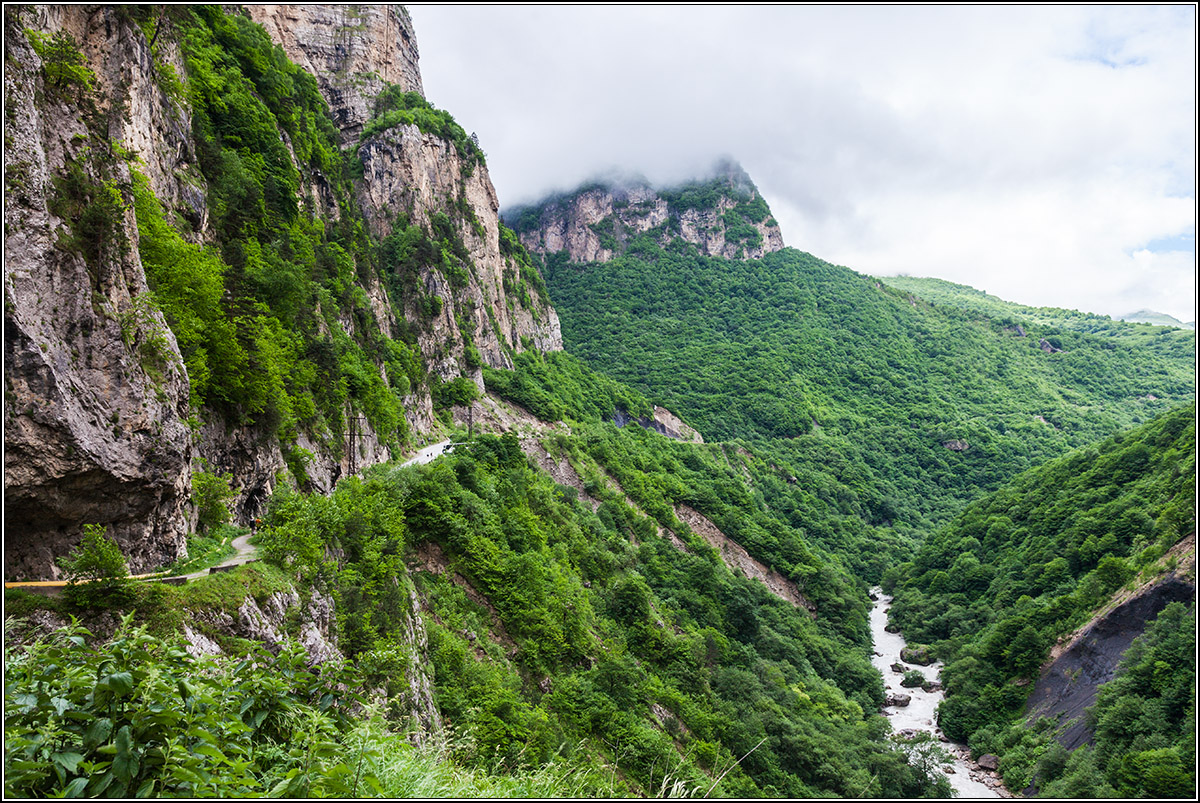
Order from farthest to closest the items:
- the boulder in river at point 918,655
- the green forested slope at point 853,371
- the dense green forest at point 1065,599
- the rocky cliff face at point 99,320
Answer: the green forested slope at point 853,371
the boulder in river at point 918,655
the dense green forest at point 1065,599
the rocky cliff face at point 99,320

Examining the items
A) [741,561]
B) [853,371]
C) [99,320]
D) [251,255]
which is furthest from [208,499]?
[853,371]

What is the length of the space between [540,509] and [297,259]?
1949 centimetres

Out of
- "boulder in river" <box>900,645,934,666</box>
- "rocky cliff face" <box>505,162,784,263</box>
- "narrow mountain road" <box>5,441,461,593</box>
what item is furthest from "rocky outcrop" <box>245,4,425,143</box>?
"rocky cliff face" <box>505,162,784,263</box>

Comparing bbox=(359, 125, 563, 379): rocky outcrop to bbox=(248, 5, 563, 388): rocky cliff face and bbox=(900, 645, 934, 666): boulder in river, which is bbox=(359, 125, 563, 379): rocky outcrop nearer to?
bbox=(248, 5, 563, 388): rocky cliff face

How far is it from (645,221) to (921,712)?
154m

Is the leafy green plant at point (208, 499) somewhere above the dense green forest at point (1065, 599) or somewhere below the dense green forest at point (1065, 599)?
above

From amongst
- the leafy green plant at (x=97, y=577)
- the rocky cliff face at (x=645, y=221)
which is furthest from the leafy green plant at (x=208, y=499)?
the rocky cliff face at (x=645, y=221)

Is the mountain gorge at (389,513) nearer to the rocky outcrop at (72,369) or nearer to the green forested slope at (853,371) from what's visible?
the rocky outcrop at (72,369)

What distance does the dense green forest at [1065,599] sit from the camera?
2947cm

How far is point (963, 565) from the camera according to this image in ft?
197

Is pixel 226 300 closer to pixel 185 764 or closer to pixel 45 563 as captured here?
pixel 45 563

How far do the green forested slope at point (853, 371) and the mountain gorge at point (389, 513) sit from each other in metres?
4.61

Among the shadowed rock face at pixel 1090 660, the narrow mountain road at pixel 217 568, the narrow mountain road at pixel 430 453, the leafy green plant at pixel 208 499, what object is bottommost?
the shadowed rock face at pixel 1090 660

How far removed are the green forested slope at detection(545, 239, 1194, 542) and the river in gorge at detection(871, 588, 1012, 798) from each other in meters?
34.2
